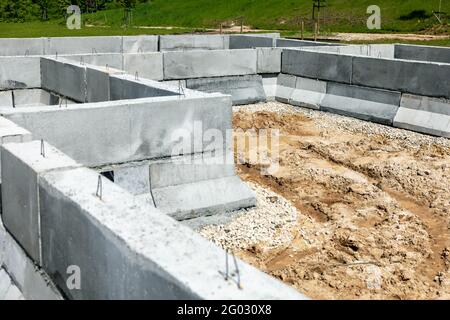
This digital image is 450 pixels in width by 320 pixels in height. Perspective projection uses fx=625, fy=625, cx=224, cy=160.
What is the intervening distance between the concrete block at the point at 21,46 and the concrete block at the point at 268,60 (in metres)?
6.83

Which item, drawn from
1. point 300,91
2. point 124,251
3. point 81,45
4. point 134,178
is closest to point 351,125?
point 300,91

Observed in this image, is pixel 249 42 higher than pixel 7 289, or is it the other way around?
pixel 249 42

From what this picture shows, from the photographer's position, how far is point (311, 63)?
1576 cm

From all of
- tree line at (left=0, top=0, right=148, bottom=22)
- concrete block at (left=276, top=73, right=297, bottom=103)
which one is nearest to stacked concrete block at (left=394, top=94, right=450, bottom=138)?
concrete block at (left=276, top=73, right=297, bottom=103)

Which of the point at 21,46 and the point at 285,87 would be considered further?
the point at 21,46

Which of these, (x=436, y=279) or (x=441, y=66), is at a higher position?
(x=441, y=66)

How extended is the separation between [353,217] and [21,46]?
1321cm

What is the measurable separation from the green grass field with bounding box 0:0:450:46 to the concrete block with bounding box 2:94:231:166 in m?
23.5

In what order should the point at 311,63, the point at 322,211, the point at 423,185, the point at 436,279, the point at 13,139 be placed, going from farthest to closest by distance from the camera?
the point at 311,63 → the point at 423,185 → the point at 322,211 → the point at 436,279 → the point at 13,139

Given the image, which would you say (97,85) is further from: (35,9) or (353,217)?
(35,9)

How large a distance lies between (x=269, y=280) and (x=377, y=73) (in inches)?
441

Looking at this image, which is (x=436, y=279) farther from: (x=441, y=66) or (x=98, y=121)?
(x=441, y=66)

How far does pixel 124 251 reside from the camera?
4.07m
